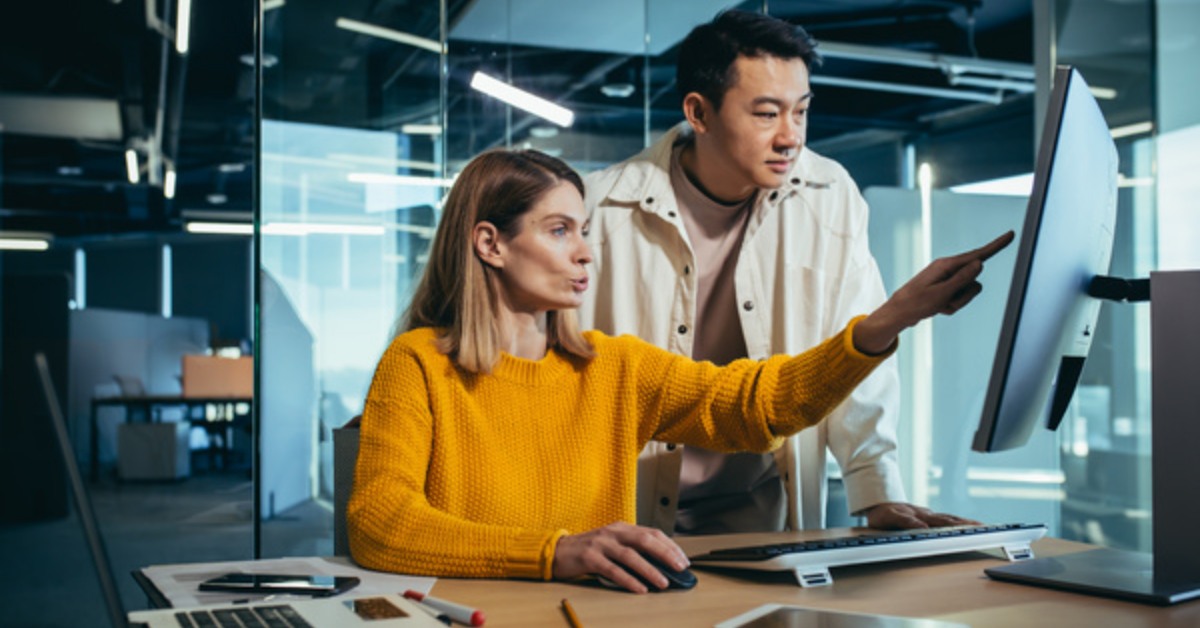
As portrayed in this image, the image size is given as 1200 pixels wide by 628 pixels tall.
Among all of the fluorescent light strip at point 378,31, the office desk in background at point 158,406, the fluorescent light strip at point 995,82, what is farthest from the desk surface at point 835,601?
the office desk in background at point 158,406

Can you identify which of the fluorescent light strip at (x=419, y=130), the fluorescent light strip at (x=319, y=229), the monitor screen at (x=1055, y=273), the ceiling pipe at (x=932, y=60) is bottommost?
the monitor screen at (x=1055, y=273)

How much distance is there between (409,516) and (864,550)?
543mm

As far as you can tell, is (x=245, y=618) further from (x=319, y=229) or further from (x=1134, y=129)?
(x=1134, y=129)

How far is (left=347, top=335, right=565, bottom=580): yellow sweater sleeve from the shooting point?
1208mm

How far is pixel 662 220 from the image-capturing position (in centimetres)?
208

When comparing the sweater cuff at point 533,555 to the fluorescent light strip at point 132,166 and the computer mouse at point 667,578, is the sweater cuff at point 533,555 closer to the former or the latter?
the computer mouse at point 667,578

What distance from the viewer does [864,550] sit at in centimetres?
123

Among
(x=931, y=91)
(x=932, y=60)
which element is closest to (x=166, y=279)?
(x=931, y=91)

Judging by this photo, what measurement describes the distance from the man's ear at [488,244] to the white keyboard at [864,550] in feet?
1.84

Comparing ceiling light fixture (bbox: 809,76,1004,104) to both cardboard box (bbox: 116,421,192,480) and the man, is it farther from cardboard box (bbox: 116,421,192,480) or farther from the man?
cardboard box (bbox: 116,421,192,480)

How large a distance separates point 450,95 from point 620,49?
78cm

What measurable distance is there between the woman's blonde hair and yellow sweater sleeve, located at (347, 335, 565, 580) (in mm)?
129

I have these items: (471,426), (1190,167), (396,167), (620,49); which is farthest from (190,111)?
(471,426)

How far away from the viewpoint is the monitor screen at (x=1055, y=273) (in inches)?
39.0
